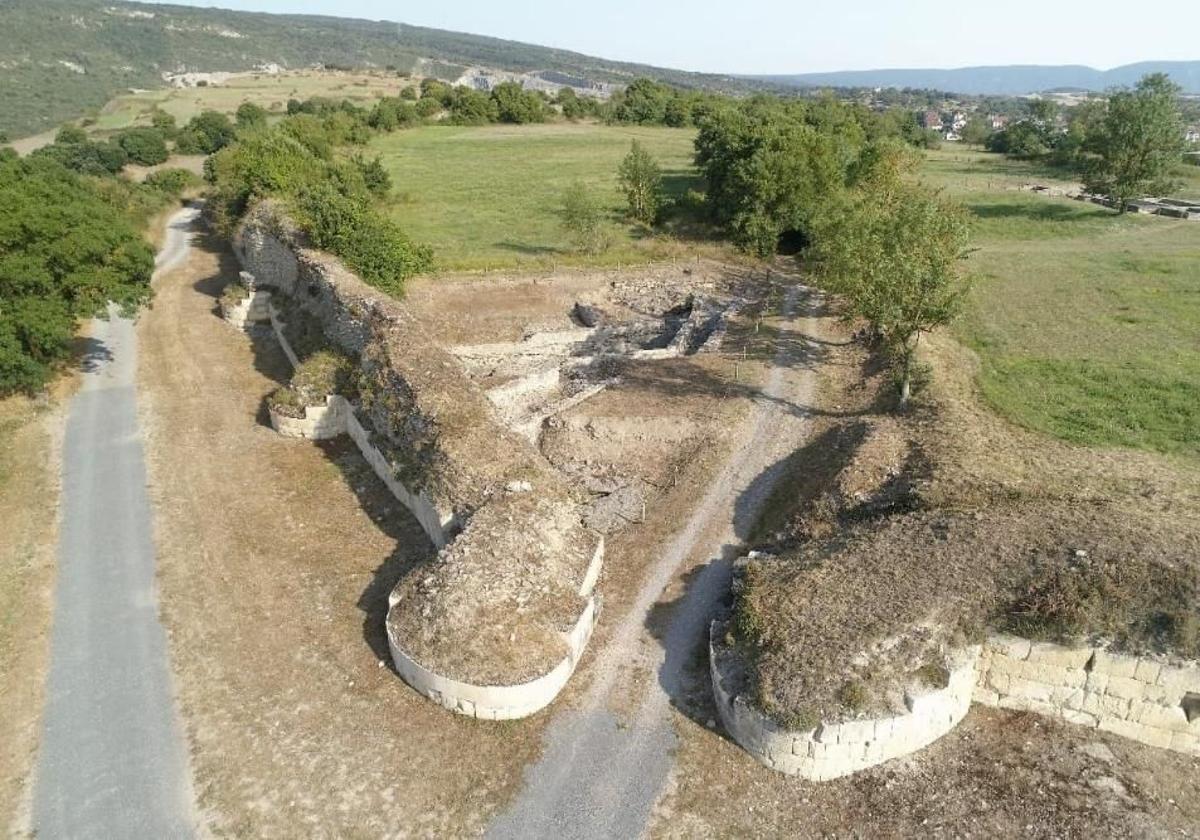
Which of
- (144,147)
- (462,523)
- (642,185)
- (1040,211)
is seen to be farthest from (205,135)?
(462,523)

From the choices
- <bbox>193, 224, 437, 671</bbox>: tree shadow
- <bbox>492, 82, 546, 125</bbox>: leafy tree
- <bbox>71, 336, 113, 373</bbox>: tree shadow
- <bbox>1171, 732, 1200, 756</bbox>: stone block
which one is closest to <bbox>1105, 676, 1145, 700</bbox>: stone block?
<bbox>1171, 732, 1200, 756</bbox>: stone block

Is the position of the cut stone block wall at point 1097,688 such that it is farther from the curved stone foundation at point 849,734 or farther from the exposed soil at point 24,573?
the exposed soil at point 24,573

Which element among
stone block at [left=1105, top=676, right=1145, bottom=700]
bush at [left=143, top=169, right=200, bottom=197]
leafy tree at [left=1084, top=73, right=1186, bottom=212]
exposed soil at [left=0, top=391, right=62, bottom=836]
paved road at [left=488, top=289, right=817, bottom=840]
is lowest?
bush at [left=143, top=169, right=200, bottom=197]

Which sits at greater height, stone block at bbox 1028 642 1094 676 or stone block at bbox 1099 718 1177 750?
stone block at bbox 1028 642 1094 676

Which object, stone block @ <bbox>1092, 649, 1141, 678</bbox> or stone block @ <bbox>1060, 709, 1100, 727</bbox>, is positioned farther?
stone block @ <bbox>1060, 709, 1100, 727</bbox>

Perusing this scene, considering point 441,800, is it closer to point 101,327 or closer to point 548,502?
point 548,502

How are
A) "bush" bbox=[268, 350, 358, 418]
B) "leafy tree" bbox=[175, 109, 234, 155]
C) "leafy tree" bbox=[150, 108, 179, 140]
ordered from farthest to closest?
1. "leafy tree" bbox=[150, 108, 179, 140]
2. "leafy tree" bbox=[175, 109, 234, 155]
3. "bush" bbox=[268, 350, 358, 418]

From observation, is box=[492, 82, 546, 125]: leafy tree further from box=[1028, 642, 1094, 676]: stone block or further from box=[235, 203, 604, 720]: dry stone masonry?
box=[1028, 642, 1094, 676]: stone block

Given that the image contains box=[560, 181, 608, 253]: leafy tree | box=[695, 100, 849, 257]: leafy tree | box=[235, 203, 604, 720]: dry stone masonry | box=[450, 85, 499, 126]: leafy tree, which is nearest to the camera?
box=[235, 203, 604, 720]: dry stone masonry
